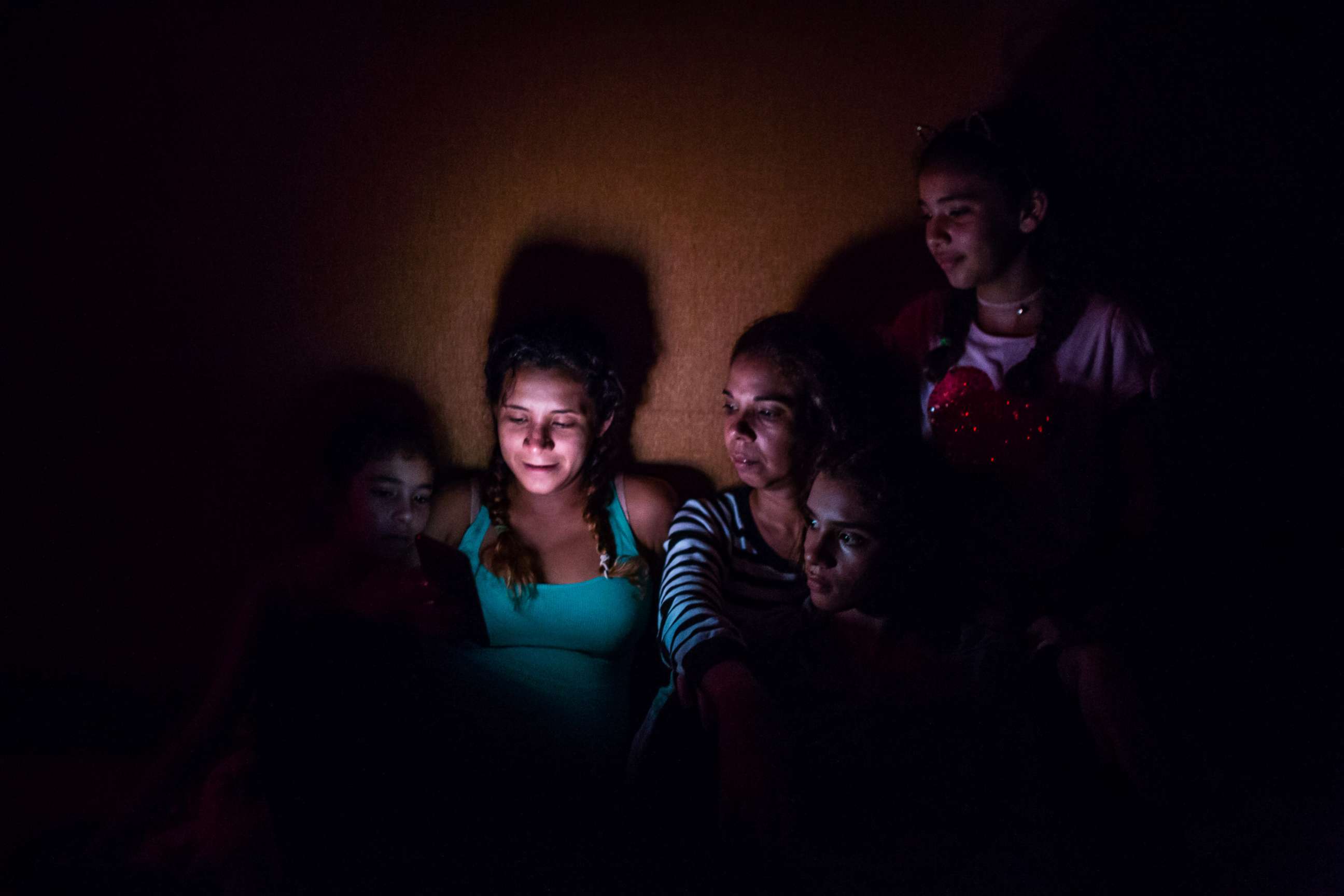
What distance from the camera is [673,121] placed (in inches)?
76.0

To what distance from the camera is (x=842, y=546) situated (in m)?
1.42

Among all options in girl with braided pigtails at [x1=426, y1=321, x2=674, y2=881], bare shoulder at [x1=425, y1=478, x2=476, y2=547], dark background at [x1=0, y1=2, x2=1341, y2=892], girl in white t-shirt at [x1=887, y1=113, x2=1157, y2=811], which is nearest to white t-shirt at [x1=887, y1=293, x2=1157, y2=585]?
girl in white t-shirt at [x1=887, y1=113, x2=1157, y2=811]

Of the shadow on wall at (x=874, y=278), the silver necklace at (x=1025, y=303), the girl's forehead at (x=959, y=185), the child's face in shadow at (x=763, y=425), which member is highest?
the girl's forehead at (x=959, y=185)

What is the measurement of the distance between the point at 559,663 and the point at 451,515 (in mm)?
402

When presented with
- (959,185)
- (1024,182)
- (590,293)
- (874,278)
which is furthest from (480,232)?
(1024,182)

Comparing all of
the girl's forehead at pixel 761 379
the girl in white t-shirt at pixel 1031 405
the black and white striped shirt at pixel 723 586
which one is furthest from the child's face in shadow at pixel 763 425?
the girl in white t-shirt at pixel 1031 405

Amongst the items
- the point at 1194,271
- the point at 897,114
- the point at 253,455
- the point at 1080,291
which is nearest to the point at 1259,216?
the point at 1194,271

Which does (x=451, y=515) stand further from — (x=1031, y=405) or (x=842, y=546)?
(x=1031, y=405)

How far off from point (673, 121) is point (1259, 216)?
51.3 inches

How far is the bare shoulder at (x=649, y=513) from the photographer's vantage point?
180cm

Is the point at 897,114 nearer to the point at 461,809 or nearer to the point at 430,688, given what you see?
the point at 430,688

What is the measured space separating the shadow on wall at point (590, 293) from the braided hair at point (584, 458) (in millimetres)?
176

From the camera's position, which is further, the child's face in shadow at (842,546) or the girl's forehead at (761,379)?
the girl's forehead at (761,379)

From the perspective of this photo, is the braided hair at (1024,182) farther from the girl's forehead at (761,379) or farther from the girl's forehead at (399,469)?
the girl's forehead at (399,469)
